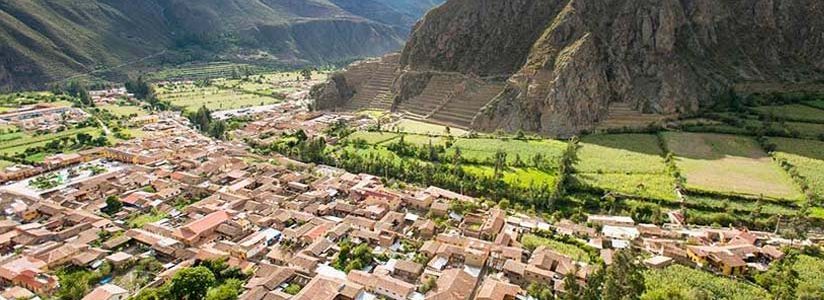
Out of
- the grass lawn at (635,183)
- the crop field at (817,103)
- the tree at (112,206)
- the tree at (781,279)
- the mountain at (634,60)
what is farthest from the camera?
the mountain at (634,60)

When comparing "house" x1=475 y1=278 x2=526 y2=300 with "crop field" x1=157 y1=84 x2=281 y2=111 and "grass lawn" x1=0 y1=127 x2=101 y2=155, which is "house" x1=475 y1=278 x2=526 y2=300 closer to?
"grass lawn" x1=0 y1=127 x2=101 y2=155

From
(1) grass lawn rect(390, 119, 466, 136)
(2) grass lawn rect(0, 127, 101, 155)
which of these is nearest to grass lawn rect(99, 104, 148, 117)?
(2) grass lawn rect(0, 127, 101, 155)

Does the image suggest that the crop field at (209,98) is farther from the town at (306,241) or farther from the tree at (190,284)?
the tree at (190,284)

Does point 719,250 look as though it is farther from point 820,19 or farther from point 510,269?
point 820,19

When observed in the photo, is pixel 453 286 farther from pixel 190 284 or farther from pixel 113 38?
pixel 113 38

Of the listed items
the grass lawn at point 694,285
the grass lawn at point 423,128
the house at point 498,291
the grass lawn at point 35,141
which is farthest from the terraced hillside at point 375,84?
the grass lawn at point 694,285

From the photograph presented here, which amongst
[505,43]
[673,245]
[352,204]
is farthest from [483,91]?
[673,245]

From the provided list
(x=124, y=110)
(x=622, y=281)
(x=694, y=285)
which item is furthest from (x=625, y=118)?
(x=124, y=110)
